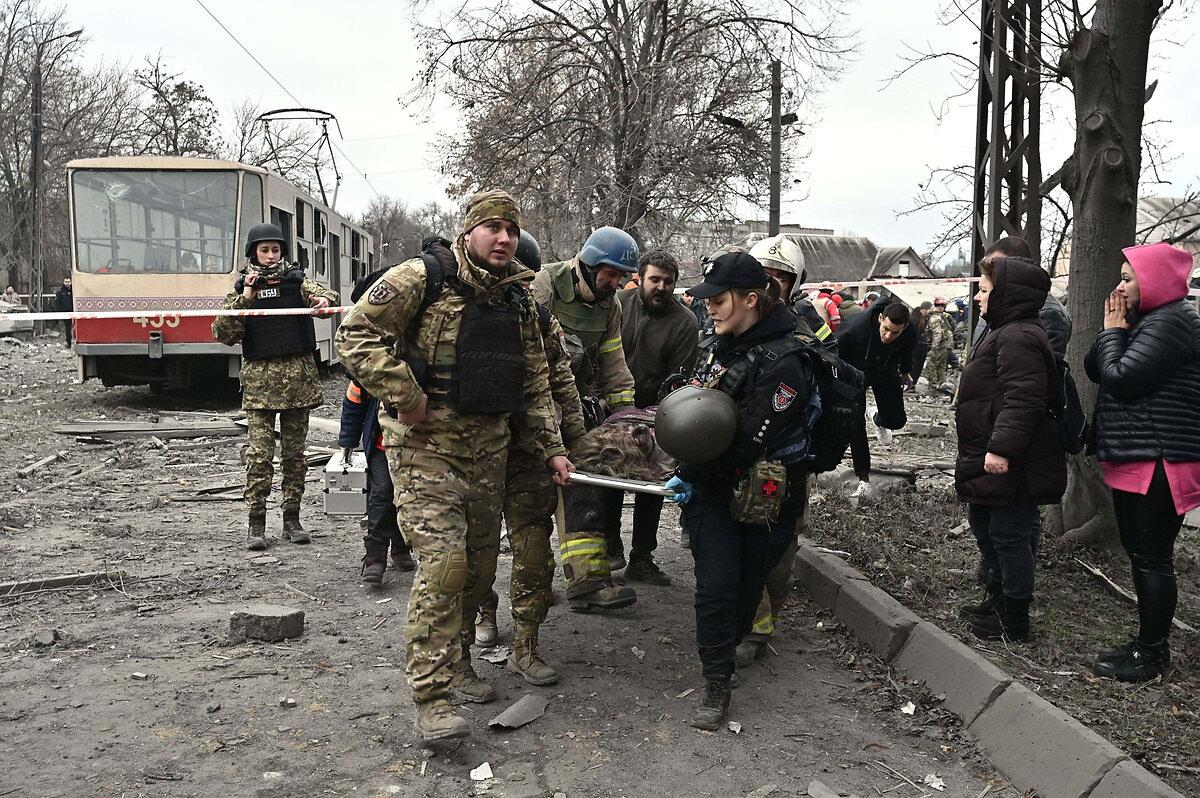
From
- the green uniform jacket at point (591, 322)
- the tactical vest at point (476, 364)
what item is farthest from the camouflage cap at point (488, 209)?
the green uniform jacket at point (591, 322)

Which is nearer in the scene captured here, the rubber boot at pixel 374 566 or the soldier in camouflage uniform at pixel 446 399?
the soldier in camouflage uniform at pixel 446 399

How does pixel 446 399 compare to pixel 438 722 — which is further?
pixel 446 399

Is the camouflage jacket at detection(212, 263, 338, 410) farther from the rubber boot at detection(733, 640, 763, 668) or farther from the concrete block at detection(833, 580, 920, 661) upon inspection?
the concrete block at detection(833, 580, 920, 661)

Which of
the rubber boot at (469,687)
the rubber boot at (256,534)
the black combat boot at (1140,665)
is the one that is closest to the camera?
the black combat boot at (1140,665)

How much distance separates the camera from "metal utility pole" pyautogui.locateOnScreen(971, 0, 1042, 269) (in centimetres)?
853

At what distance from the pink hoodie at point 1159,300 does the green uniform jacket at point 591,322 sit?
94.9 inches

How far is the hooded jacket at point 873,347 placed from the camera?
794 centimetres

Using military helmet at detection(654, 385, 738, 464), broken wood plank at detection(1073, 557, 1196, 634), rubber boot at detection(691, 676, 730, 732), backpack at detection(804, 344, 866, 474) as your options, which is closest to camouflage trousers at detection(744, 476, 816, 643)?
backpack at detection(804, 344, 866, 474)

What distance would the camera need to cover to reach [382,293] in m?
3.93

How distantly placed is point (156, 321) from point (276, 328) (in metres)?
7.63

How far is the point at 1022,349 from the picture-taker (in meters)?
4.65

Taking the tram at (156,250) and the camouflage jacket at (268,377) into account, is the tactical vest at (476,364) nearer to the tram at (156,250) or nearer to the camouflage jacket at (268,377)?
the camouflage jacket at (268,377)

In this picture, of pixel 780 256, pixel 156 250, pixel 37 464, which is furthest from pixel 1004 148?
pixel 156 250

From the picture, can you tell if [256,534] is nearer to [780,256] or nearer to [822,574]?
[822,574]
